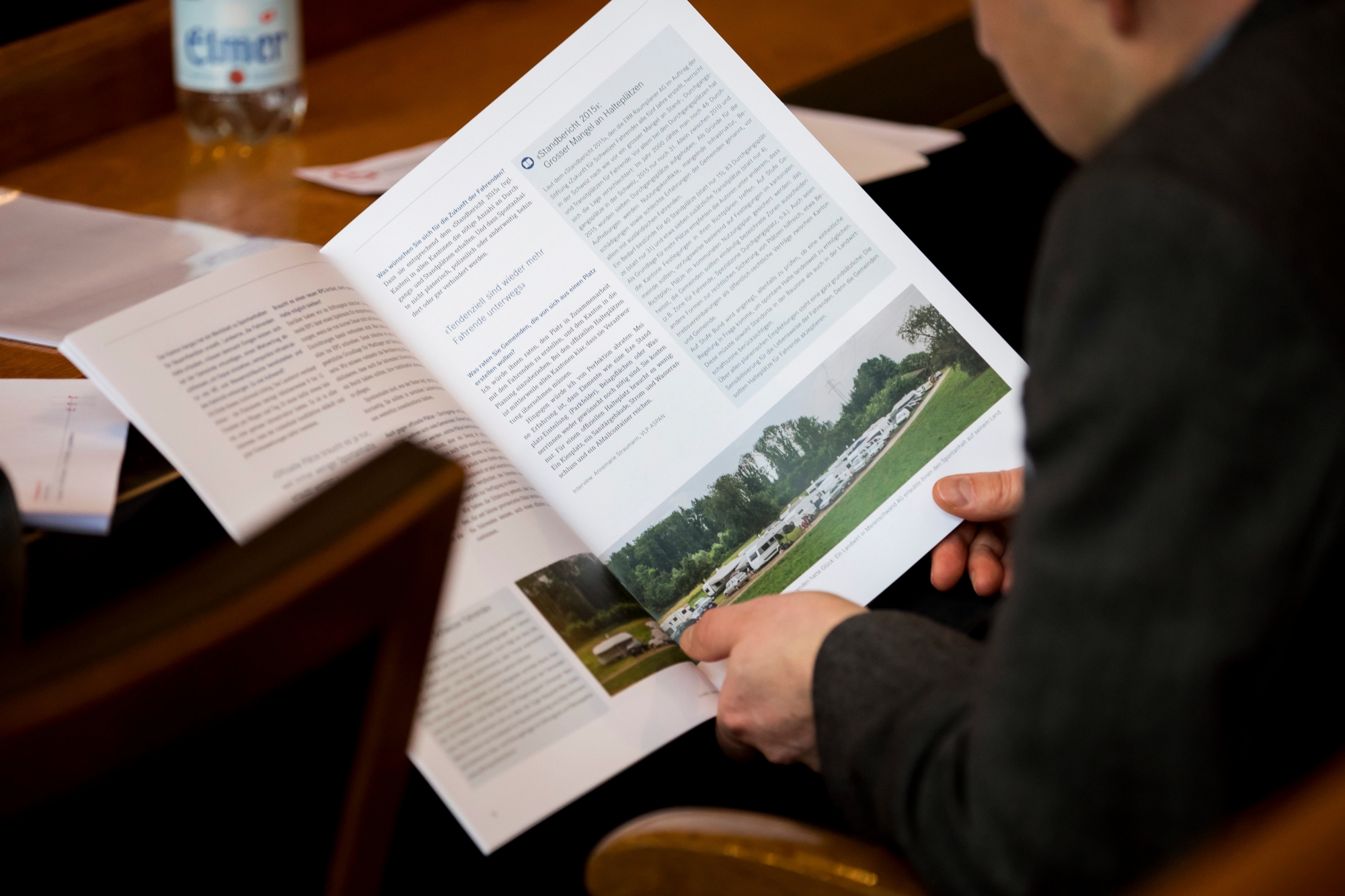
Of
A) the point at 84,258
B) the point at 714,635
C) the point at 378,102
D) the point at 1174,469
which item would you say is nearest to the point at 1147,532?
the point at 1174,469

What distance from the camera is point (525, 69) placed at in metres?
1.57

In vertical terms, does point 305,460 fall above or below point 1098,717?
above

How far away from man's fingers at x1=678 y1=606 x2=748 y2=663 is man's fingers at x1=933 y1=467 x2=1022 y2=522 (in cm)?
18

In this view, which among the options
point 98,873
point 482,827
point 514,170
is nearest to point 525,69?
point 514,170

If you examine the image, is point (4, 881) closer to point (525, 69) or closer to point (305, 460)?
point (305, 460)

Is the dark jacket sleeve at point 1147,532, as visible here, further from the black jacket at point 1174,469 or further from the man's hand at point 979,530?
the man's hand at point 979,530

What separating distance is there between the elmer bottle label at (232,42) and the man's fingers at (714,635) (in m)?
0.79

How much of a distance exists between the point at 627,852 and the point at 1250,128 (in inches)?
16.2

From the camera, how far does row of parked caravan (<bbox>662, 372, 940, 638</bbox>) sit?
0.80 metres

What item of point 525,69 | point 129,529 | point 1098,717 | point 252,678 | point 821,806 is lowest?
point 821,806

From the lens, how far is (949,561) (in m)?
0.86

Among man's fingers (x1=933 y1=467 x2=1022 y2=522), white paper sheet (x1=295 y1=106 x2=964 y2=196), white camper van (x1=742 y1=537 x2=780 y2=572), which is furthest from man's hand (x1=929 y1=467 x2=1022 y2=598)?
white paper sheet (x1=295 y1=106 x2=964 y2=196)

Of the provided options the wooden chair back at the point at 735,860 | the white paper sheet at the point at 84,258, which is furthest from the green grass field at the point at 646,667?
the white paper sheet at the point at 84,258

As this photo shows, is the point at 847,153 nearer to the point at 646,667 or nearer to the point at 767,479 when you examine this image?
the point at 767,479
